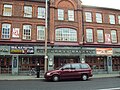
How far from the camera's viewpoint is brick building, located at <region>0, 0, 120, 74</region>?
24.0m

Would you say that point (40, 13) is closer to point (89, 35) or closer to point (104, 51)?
point (89, 35)

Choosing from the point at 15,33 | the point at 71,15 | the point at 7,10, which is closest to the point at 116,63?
the point at 71,15

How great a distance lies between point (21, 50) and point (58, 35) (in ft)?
19.1

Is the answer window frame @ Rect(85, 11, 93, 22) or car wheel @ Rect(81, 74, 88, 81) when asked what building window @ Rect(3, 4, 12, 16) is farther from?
car wheel @ Rect(81, 74, 88, 81)

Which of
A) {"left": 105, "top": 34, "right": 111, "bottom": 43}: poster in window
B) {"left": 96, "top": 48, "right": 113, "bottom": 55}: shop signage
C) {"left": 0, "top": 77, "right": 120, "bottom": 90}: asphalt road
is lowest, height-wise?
{"left": 0, "top": 77, "right": 120, "bottom": 90}: asphalt road

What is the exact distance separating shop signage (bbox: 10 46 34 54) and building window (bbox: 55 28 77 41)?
4148 millimetres

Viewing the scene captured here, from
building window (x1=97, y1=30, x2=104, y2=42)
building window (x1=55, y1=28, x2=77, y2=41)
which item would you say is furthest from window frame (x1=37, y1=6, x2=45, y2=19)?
building window (x1=97, y1=30, x2=104, y2=42)

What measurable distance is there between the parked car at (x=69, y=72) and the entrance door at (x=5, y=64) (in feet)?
27.4

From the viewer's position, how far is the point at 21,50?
2355 cm

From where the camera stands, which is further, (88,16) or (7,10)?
(88,16)

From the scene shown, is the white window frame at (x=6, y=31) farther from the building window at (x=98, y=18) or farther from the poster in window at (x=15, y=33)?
the building window at (x=98, y=18)

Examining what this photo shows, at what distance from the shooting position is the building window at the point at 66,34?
25.8 metres

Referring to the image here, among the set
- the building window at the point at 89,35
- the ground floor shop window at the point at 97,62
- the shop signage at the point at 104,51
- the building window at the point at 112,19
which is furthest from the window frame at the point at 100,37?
the building window at the point at 112,19

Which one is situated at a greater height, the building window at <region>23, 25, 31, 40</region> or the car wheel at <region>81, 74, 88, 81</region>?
the building window at <region>23, 25, 31, 40</region>
